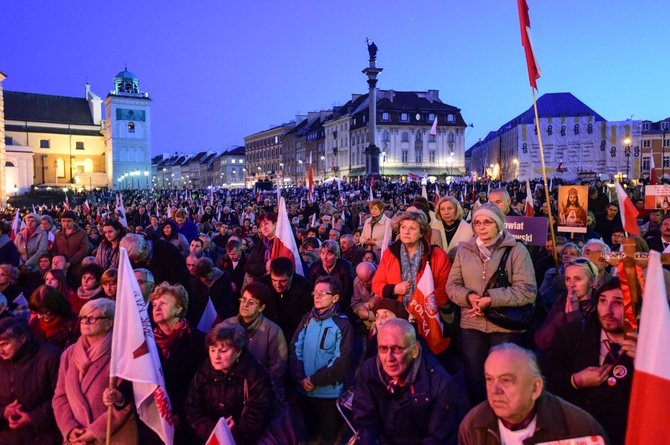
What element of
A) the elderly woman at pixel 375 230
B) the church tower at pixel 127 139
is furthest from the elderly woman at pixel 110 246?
the church tower at pixel 127 139

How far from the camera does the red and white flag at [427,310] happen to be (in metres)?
4.97

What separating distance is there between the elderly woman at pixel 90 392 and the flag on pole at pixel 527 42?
5.67 m

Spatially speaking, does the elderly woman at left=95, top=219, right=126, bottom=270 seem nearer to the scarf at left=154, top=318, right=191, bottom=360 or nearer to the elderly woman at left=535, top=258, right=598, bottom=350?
the scarf at left=154, top=318, right=191, bottom=360

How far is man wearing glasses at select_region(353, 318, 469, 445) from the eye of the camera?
3604 millimetres

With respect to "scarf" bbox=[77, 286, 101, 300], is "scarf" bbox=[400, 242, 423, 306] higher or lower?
higher

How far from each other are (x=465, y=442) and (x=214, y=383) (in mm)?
1807

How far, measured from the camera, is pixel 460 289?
4758 mm

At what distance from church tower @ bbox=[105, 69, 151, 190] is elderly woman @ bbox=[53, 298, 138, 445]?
273ft

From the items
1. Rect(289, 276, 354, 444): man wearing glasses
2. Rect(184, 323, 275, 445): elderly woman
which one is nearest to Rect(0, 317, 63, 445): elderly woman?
Rect(184, 323, 275, 445): elderly woman

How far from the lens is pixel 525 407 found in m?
2.82

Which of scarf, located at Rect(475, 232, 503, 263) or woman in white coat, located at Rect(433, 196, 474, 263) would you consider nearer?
scarf, located at Rect(475, 232, 503, 263)

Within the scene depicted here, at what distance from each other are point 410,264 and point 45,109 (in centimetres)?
9559

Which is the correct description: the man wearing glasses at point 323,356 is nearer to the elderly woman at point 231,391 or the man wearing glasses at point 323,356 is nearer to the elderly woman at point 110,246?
the elderly woman at point 231,391

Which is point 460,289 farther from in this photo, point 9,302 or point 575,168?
point 575,168
